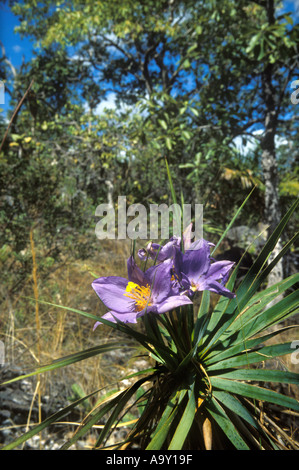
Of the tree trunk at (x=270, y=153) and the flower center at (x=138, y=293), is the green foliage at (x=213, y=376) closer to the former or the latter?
the flower center at (x=138, y=293)

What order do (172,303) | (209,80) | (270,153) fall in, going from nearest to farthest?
(172,303) → (270,153) → (209,80)

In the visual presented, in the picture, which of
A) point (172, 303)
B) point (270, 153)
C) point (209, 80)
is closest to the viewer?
point (172, 303)

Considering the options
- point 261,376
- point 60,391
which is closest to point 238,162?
point 60,391

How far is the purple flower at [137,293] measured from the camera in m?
0.65

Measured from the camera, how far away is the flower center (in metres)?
0.70

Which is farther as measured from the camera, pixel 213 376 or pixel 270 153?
pixel 270 153

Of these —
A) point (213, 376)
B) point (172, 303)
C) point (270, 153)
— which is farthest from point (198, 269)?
point (270, 153)

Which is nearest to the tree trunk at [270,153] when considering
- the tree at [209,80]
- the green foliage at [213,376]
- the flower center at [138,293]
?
the tree at [209,80]

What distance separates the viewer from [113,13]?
5.88 m

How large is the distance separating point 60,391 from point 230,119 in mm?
2939

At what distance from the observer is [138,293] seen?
718 millimetres

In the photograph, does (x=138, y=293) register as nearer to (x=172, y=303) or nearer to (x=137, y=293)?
(x=137, y=293)
